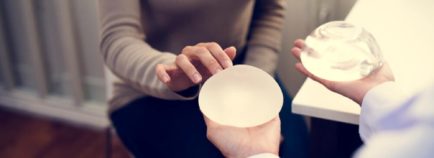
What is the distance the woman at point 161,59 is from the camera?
0.83 metres

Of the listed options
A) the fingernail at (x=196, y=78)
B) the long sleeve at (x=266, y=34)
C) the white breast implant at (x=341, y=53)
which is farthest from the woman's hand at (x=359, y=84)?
the long sleeve at (x=266, y=34)

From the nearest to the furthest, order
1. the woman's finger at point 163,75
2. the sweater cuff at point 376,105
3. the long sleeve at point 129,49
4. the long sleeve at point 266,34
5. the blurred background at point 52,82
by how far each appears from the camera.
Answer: the sweater cuff at point 376,105 < the woman's finger at point 163,75 < the long sleeve at point 129,49 < the long sleeve at point 266,34 < the blurred background at point 52,82

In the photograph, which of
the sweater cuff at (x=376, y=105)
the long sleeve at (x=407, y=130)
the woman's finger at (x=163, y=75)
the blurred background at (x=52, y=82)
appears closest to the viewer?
the long sleeve at (x=407, y=130)

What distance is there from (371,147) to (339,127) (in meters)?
0.42

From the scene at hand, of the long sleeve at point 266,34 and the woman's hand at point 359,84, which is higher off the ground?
the woman's hand at point 359,84

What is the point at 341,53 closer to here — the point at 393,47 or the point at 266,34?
the point at 393,47

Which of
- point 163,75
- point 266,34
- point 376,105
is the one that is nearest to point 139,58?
point 163,75

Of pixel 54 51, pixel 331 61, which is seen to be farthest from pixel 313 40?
pixel 54 51

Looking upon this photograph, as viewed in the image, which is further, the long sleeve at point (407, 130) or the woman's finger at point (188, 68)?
the woman's finger at point (188, 68)

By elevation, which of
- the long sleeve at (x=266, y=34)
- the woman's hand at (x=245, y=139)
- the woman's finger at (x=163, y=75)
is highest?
the woman's hand at (x=245, y=139)

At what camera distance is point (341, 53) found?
1.94ft

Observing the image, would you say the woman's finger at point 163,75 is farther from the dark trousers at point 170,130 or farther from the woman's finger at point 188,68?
the dark trousers at point 170,130

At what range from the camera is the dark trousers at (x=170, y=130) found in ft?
2.76

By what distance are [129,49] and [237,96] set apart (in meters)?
0.31
